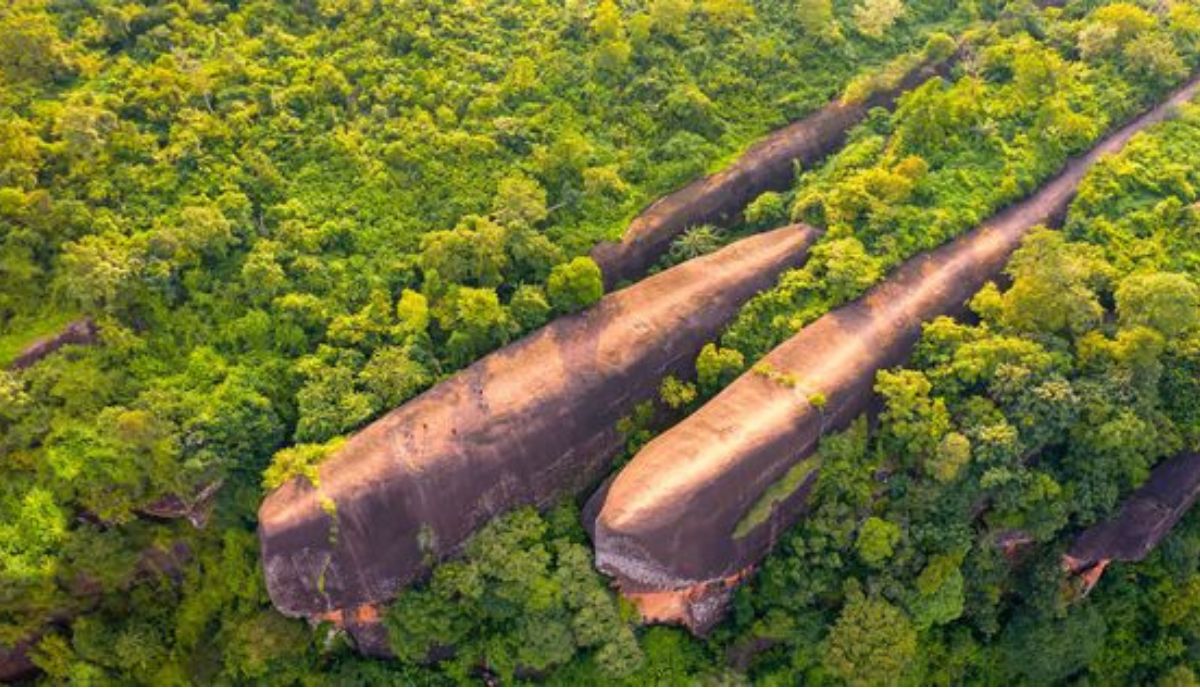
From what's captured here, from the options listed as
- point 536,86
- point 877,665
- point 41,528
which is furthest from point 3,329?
point 877,665

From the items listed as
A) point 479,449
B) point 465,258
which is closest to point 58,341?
point 465,258

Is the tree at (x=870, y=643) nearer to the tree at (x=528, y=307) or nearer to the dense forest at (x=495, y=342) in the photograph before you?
the dense forest at (x=495, y=342)

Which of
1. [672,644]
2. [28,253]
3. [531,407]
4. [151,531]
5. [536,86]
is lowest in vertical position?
[672,644]

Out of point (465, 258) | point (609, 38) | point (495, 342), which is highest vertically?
point (609, 38)

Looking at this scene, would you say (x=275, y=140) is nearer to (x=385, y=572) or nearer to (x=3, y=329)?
(x=3, y=329)

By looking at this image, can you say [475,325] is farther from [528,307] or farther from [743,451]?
[743,451]

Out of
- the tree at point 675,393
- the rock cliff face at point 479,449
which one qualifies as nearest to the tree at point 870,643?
the tree at point 675,393
